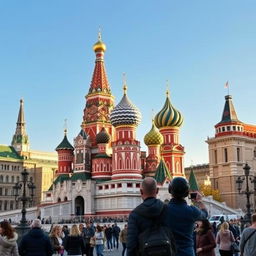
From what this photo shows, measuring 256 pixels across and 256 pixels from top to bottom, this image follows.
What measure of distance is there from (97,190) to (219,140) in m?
30.2

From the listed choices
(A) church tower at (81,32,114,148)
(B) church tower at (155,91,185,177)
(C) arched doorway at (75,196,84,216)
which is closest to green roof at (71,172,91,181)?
(C) arched doorway at (75,196,84,216)

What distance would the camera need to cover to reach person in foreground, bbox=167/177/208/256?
5.35m

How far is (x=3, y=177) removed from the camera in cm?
8331

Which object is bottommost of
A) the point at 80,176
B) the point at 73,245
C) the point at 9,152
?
the point at 73,245

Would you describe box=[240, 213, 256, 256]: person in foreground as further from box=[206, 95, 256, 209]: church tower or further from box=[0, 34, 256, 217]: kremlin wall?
box=[206, 95, 256, 209]: church tower

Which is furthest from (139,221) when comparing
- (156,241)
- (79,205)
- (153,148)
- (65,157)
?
(65,157)

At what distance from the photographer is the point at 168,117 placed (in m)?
61.9

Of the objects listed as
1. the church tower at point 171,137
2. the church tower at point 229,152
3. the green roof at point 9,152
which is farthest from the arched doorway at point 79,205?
the green roof at point 9,152

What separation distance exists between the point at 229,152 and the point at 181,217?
2870 inches

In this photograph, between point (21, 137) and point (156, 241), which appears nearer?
point (156, 241)

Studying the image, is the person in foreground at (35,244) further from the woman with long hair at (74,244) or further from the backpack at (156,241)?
the backpack at (156,241)

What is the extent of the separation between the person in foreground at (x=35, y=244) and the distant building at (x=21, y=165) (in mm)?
73963

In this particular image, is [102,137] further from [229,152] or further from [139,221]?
[139,221]

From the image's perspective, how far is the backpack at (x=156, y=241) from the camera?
4426mm
